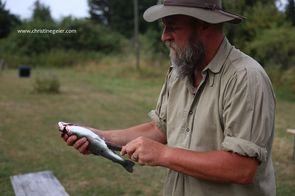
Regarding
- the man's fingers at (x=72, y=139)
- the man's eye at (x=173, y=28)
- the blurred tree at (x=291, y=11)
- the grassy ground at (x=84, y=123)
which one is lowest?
the grassy ground at (x=84, y=123)

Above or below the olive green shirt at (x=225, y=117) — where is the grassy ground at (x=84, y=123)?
below

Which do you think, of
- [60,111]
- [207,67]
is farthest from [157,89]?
[207,67]

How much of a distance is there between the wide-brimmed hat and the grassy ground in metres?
4.11

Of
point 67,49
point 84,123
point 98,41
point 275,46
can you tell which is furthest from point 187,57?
point 98,41

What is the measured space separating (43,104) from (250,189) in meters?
12.7

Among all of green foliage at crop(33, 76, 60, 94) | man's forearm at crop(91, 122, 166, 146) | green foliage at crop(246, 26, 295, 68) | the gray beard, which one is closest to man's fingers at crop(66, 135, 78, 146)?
man's forearm at crop(91, 122, 166, 146)

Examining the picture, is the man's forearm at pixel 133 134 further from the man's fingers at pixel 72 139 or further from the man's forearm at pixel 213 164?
the man's forearm at pixel 213 164

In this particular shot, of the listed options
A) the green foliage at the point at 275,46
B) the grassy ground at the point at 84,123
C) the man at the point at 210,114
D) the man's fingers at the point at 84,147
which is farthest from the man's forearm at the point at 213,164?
the green foliage at the point at 275,46

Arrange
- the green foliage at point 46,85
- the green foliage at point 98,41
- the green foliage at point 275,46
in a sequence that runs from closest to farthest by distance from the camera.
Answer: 1. the green foliage at point 46,85
2. the green foliage at point 275,46
3. the green foliage at point 98,41

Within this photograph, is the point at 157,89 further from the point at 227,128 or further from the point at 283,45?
the point at 227,128

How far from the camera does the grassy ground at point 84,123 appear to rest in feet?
20.9

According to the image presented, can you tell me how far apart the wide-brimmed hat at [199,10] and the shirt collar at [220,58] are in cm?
12

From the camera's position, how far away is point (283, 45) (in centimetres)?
1858

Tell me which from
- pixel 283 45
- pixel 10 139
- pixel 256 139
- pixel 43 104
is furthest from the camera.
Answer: pixel 283 45
